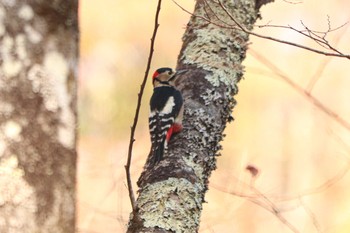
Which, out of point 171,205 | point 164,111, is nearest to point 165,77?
point 164,111

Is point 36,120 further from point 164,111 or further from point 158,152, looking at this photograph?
point 164,111

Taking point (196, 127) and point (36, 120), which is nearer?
point (36, 120)

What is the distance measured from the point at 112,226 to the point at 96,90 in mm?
3765

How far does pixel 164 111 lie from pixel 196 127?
52 cm

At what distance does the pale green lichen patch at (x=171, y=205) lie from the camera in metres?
2.23

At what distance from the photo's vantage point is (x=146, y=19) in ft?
28.3

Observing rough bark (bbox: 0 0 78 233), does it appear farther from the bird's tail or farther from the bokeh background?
the bokeh background

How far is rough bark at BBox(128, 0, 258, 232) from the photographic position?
2285mm

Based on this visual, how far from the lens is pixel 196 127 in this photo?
2645 millimetres

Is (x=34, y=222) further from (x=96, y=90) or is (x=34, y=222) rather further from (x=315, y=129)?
(x=315, y=129)

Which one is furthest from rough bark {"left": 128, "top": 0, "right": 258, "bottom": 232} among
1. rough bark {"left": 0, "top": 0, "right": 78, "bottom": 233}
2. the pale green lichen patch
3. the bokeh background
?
the bokeh background

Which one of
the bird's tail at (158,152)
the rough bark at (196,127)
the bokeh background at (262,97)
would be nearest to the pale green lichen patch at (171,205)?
the rough bark at (196,127)

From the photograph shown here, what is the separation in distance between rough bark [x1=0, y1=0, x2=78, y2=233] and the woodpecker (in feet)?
2.94

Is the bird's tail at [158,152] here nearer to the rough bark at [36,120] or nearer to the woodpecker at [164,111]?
the woodpecker at [164,111]
